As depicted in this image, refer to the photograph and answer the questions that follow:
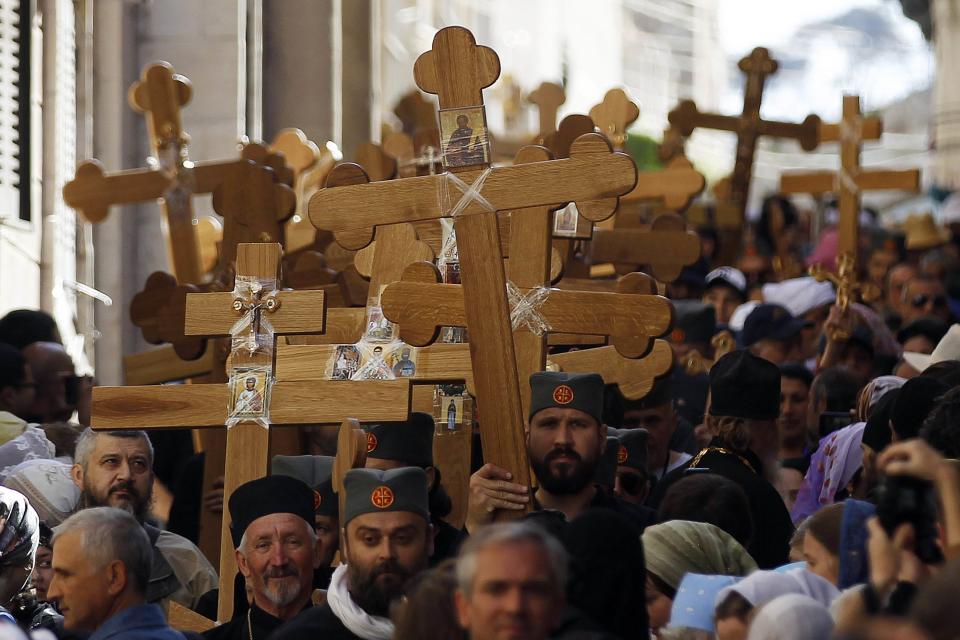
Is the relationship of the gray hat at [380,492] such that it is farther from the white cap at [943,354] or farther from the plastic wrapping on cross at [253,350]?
the white cap at [943,354]

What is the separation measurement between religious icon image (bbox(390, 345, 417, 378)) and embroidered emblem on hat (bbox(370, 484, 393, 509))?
3.89ft

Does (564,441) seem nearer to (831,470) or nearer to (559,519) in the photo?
(559,519)

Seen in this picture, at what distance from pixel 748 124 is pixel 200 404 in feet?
20.4

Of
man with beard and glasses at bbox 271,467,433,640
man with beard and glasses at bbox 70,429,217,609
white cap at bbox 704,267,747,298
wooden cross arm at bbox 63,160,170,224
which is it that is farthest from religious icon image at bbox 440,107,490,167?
white cap at bbox 704,267,747,298

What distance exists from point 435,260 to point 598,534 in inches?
105

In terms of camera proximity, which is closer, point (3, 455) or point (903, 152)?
point (3, 455)

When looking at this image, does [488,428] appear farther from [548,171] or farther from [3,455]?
[3,455]

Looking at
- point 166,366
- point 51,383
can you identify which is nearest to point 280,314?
point 166,366

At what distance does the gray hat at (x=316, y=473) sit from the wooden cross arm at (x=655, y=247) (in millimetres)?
1684

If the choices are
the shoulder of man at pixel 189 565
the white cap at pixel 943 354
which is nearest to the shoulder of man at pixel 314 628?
the shoulder of man at pixel 189 565

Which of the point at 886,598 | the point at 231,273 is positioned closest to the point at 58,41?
the point at 231,273

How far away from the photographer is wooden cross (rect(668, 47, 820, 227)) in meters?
12.6

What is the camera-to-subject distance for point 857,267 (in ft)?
37.5

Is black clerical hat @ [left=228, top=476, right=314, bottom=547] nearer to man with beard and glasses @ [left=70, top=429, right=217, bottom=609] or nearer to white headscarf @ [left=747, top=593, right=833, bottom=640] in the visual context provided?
man with beard and glasses @ [left=70, top=429, right=217, bottom=609]
